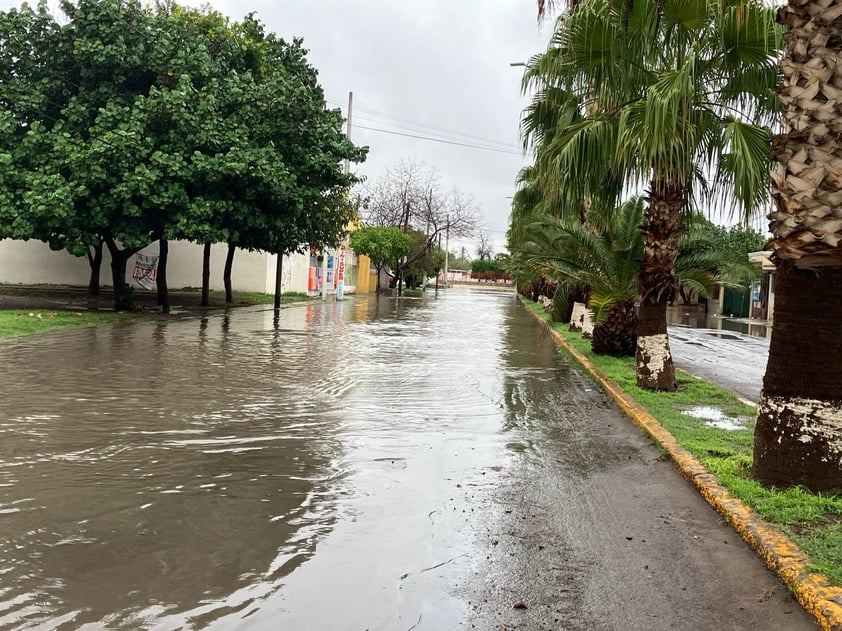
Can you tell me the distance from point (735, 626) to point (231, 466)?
3.87 meters

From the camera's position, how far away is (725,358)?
17.2 m

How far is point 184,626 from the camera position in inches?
131

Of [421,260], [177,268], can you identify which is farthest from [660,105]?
[421,260]

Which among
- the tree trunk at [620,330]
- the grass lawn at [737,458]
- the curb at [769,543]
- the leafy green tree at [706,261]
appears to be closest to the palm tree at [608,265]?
the tree trunk at [620,330]

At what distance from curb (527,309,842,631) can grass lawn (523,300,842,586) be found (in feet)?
0.20

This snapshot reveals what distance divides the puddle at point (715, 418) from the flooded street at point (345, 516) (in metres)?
0.87

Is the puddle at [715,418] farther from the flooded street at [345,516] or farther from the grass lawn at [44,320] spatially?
the grass lawn at [44,320]

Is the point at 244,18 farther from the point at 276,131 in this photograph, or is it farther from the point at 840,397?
the point at 840,397

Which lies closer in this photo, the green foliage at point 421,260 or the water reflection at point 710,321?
the water reflection at point 710,321

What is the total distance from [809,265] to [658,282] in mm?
5269

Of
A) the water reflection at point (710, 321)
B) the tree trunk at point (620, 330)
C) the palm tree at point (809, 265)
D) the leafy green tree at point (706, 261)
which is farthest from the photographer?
the water reflection at point (710, 321)

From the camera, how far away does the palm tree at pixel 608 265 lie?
13891mm

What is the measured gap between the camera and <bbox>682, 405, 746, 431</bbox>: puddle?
7969 mm

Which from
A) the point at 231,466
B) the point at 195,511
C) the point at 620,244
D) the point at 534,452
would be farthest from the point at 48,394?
the point at 620,244
